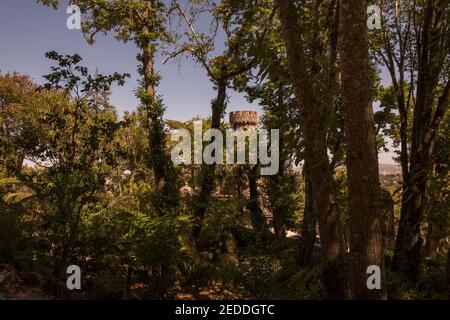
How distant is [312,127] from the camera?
13.8 feet

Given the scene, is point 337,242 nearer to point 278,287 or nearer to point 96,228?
point 278,287

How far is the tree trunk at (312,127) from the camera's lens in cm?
422

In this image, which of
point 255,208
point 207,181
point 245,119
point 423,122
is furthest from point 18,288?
point 245,119

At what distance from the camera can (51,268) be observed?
6984 mm

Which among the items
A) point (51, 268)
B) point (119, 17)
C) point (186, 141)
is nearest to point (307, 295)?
point (51, 268)

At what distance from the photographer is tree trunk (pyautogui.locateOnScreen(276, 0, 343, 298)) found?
4223 millimetres

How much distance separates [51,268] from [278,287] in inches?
183

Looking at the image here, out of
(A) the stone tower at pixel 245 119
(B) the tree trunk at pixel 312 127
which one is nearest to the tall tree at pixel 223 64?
(B) the tree trunk at pixel 312 127

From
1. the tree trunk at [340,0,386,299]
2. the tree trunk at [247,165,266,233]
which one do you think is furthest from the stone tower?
the tree trunk at [340,0,386,299]

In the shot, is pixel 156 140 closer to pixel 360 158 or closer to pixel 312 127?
pixel 312 127

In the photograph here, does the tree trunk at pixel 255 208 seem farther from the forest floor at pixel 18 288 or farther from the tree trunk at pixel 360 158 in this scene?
the tree trunk at pixel 360 158

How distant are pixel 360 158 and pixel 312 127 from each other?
785 millimetres

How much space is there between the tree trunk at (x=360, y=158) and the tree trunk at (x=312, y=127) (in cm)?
55

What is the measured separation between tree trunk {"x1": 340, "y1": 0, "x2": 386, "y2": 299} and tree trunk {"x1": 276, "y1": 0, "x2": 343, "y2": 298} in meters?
0.55
